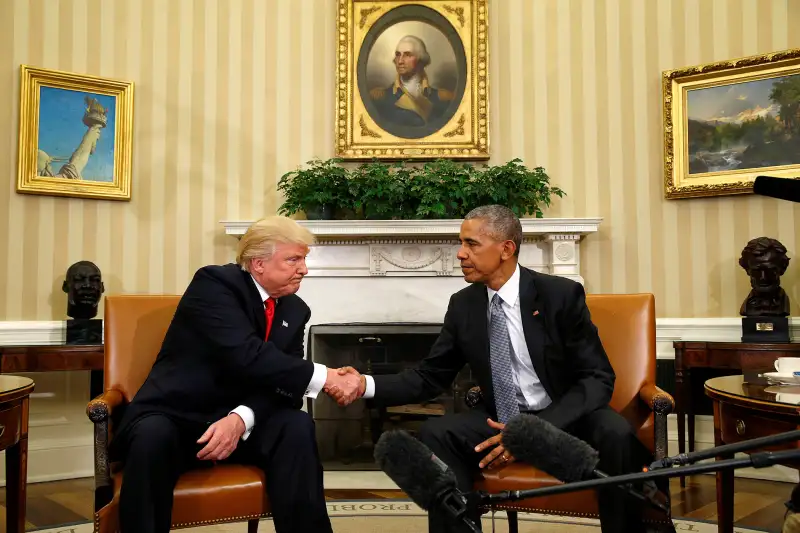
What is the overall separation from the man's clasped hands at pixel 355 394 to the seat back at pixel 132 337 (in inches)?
30.1

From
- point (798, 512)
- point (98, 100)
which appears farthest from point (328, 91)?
point (798, 512)

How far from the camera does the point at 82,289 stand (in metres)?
4.30

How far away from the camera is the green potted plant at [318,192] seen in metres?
4.62

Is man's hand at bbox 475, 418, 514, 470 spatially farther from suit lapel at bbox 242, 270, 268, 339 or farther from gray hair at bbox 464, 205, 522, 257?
suit lapel at bbox 242, 270, 268, 339

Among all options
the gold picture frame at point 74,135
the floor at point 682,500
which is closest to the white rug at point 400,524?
the floor at point 682,500

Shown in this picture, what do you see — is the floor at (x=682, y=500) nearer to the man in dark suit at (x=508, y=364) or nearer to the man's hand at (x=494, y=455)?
the man in dark suit at (x=508, y=364)

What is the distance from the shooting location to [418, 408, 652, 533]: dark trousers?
2.15 metres

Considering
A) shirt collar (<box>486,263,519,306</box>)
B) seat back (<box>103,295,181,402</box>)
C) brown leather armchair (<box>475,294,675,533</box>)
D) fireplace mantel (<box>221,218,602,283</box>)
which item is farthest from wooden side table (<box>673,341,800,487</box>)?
seat back (<box>103,295,181,402</box>)

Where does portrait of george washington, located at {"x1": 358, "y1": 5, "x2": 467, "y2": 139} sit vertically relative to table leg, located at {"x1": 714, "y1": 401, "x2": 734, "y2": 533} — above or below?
above

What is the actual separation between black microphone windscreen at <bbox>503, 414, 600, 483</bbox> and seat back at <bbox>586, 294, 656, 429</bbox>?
1767mm

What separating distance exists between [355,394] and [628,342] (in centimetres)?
121

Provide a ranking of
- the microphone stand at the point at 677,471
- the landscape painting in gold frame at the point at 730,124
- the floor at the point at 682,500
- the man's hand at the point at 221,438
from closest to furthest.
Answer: the microphone stand at the point at 677,471 < the man's hand at the point at 221,438 < the floor at the point at 682,500 < the landscape painting in gold frame at the point at 730,124

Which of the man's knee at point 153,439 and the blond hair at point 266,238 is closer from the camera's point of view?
the man's knee at point 153,439

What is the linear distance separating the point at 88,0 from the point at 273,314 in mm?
3594
